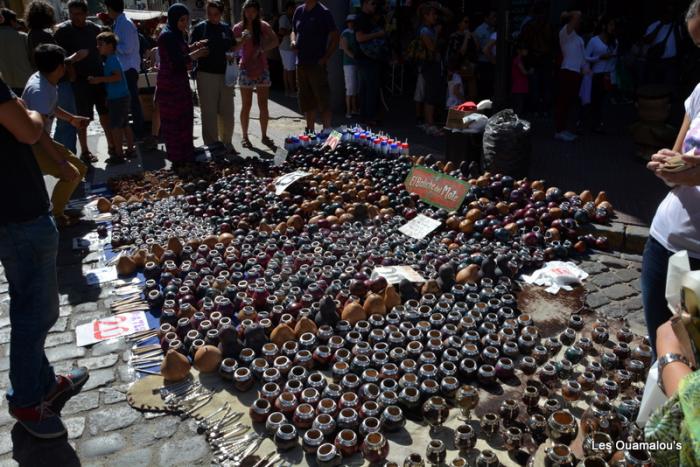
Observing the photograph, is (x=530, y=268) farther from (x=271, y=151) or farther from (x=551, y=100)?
(x=551, y=100)

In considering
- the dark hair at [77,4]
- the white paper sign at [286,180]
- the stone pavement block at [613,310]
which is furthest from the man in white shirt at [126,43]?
the stone pavement block at [613,310]

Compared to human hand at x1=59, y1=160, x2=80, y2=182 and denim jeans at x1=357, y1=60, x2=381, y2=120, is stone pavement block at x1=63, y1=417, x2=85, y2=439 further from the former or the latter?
denim jeans at x1=357, y1=60, x2=381, y2=120

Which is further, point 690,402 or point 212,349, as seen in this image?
point 212,349

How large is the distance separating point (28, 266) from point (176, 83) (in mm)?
5034

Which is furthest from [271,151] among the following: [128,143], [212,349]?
[212,349]

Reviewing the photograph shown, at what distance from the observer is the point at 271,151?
8523mm

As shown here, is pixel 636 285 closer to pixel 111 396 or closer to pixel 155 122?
pixel 111 396

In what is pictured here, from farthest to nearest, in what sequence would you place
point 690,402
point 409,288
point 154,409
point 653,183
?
point 653,183, point 409,288, point 154,409, point 690,402

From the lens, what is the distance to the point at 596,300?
441 cm

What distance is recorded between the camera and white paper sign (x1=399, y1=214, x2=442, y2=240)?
5204 mm

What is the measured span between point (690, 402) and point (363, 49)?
27.2 feet

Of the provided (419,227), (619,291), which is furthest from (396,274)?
(619,291)

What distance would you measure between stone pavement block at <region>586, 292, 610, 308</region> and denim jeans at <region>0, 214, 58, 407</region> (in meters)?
3.68

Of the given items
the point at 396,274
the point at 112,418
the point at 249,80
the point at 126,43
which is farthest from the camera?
the point at 249,80
